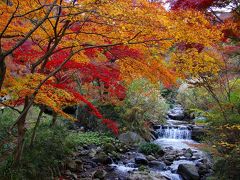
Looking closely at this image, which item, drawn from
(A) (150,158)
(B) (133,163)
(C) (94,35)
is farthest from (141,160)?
(C) (94,35)

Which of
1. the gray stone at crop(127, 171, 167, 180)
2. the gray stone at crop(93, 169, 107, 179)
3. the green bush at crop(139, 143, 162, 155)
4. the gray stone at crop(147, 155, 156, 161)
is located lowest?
the gray stone at crop(93, 169, 107, 179)

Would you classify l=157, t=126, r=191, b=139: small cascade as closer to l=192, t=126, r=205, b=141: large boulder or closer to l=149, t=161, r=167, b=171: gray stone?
l=192, t=126, r=205, b=141: large boulder

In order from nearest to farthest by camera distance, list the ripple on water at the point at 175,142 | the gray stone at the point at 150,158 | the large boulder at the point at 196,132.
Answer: the gray stone at the point at 150,158, the ripple on water at the point at 175,142, the large boulder at the point at 196,132

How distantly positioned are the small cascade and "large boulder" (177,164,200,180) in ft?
21.6

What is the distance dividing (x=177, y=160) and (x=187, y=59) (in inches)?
264

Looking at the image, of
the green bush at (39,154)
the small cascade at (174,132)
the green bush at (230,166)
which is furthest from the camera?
the small cascade at (174,132)

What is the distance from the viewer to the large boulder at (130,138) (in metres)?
15.0

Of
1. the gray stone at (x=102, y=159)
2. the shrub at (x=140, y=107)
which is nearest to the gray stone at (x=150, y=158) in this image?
A: the gray stone at (x=102, y=159)

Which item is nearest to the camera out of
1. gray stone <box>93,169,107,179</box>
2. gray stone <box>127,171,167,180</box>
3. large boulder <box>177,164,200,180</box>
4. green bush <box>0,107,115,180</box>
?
green bush <box>0,107,115,180</box>

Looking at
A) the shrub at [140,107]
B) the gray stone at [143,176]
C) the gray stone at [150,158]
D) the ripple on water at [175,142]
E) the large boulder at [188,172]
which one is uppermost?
the shrub at [140,107]

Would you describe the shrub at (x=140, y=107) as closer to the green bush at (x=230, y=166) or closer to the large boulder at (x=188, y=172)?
the large boulder at (x=188, y=172)

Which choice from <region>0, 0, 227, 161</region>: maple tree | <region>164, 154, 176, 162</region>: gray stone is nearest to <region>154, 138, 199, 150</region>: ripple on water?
<region>164, 154, 176, 162</region>: gray stone

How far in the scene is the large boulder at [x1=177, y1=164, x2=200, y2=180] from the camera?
34.0ft

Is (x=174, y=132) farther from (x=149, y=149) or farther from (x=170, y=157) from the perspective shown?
(x=170, y=157)
